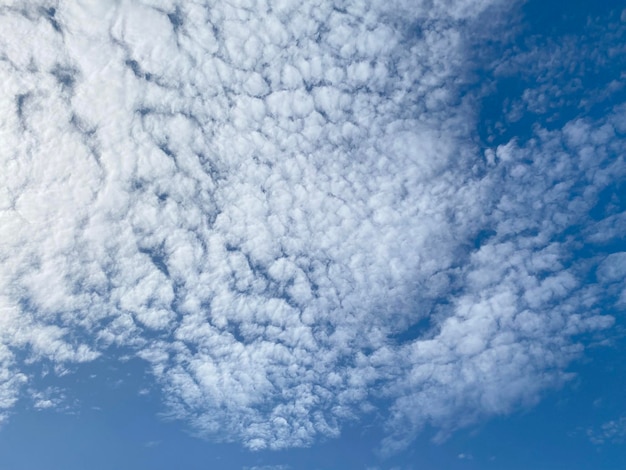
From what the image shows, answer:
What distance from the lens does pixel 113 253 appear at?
12.8 meters

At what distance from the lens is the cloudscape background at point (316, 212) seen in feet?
29.4

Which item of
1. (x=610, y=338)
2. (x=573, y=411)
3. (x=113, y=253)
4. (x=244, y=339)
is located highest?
(x=113, y=253)

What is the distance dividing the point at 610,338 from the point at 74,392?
2424 cm

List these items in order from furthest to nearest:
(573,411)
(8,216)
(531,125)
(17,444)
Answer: (17,444) < (573,411) < (8,216) < (531,125)

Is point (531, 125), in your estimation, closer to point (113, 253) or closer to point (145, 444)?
point (113, 253)

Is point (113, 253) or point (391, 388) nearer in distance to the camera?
point (113, 253)

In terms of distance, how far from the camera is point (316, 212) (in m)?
12.1

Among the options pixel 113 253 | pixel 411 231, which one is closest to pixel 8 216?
pixel 113 253

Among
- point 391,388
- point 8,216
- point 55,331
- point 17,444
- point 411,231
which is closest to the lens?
point 8,216

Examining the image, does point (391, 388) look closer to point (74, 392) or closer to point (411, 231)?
point (411, 231)

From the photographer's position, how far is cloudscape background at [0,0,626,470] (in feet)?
29.4

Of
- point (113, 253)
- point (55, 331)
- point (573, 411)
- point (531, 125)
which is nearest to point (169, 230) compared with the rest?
point (113, 253)

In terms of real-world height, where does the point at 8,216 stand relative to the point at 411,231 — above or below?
above

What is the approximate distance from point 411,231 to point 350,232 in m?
1.97
